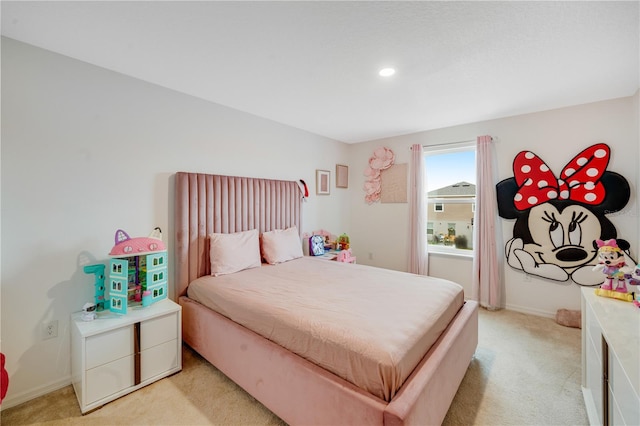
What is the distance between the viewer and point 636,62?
199 cm

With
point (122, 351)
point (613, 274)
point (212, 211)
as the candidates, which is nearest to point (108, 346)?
point (122, 351)

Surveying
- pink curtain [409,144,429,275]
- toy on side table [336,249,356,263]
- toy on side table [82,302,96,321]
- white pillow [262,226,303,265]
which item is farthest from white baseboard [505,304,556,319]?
toy on side table [82,302,96,321]

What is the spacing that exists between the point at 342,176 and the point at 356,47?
2817mm

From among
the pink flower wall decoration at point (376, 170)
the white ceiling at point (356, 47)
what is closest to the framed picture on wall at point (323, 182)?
the pink flower wall decoration at point (376, 170)

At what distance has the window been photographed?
364cm

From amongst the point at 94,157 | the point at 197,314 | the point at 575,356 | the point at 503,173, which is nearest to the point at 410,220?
the point at 503,173

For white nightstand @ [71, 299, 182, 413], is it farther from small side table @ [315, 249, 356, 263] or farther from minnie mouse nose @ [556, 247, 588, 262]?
minnie mouse nose @ [556, 247, 588, 262]

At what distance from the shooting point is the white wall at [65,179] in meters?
1.74

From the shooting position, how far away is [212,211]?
2680mm

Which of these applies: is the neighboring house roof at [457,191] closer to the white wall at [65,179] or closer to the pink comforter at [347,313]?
the pink comforter at [347,313]

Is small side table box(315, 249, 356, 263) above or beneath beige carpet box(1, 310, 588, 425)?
above

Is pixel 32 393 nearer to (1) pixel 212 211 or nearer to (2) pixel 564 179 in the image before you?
(1) pixel 212 211

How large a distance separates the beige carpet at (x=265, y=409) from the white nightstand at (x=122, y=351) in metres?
0.08

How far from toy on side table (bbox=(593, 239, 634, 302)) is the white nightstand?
120 inches
